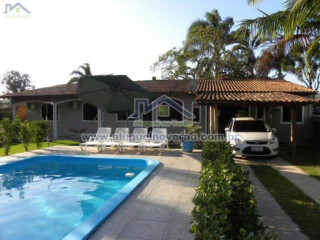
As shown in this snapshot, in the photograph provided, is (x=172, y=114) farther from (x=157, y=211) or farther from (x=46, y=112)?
(x=157, y=211)

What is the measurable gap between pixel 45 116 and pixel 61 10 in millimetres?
12070

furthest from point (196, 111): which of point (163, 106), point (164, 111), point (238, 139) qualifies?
point (238, 139)

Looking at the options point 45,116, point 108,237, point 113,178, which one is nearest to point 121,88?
point 113,178

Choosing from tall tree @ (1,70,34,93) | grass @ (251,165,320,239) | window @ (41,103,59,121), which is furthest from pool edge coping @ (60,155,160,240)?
tall tree @ (1,70,34,93)

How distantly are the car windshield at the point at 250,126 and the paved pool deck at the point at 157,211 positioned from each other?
4.16 m

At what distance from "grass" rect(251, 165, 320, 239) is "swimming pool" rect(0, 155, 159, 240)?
344 cm

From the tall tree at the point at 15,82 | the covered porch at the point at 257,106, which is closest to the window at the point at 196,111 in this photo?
the covered porch at the point at 257,106

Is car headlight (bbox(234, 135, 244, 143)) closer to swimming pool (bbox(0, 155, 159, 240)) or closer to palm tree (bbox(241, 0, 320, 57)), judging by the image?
swimming pool (bbox(0, 155, 159, 240))

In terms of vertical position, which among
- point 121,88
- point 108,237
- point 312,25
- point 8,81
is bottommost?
point 108,237

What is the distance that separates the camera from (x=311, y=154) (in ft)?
37.9

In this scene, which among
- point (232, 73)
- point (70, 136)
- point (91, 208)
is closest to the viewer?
point (91, 208)

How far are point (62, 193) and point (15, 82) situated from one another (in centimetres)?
5604

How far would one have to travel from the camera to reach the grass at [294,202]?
425 centimetres

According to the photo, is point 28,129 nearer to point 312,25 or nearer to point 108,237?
point 108,237
